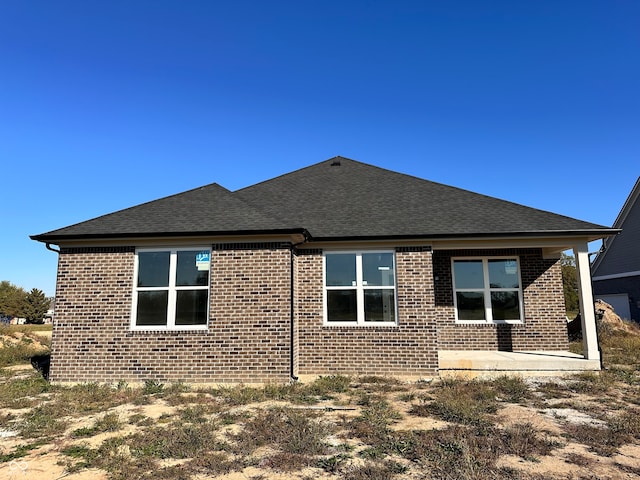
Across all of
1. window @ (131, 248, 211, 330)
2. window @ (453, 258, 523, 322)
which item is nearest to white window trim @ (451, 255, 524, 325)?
window @ (453, 258, 523, 322)

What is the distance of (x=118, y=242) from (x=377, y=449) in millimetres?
7450

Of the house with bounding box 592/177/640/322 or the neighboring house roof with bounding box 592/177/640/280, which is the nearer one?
the house with bounding box 592/177/640/322

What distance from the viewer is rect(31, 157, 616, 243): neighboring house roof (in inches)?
365

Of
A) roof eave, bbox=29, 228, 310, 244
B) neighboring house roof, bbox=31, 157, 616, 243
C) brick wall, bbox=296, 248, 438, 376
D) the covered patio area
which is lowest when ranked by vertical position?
the covered patio area

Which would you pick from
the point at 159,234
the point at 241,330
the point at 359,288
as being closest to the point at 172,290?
the point at 159,234

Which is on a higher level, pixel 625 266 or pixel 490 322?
pixel 625 266

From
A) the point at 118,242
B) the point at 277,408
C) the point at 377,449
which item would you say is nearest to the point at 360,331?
the point at 277,408

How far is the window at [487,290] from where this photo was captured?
11344mm

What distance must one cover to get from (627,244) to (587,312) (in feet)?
65.3

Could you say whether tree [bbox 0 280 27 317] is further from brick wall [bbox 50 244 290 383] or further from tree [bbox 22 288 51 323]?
brick wall [bbox 50 244 290 383]

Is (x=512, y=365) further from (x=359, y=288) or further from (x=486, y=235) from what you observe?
(x=359, y=288)

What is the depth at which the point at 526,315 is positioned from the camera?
36.7 feet

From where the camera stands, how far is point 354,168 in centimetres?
1434

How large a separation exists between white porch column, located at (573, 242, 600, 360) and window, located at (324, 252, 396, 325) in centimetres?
456
